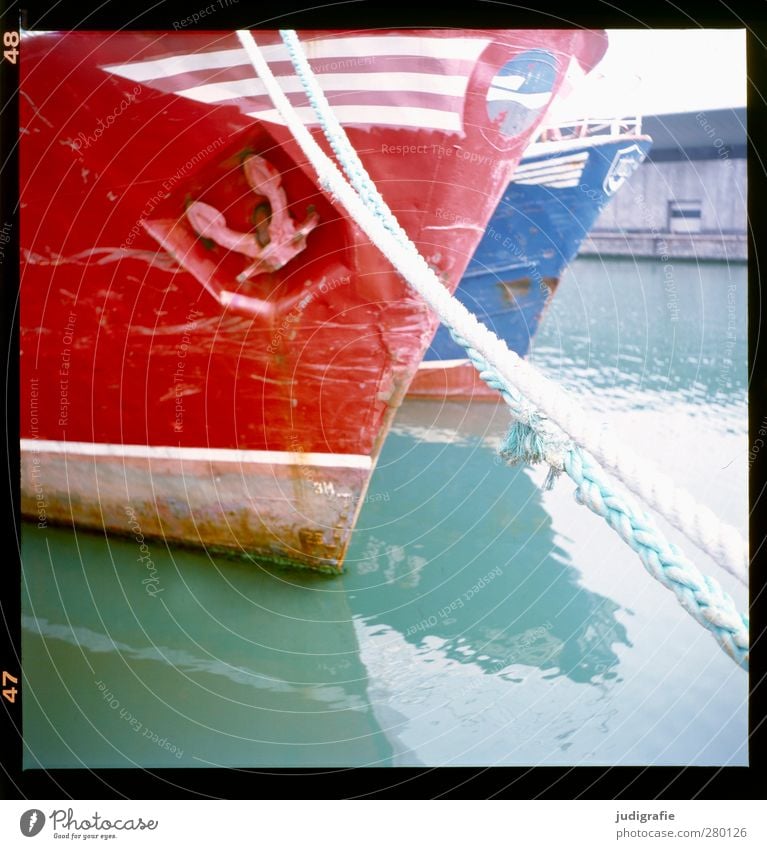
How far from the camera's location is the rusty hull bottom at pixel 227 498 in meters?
2.12

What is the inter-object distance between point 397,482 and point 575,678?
133 centimetres

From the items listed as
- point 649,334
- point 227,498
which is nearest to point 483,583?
point 227,498

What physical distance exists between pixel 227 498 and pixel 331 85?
41.8 inches

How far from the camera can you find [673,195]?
249 inches

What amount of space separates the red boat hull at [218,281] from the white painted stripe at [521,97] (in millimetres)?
17

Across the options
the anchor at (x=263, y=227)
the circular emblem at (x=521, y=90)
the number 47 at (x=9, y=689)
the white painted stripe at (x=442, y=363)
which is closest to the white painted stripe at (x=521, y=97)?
the circular emblem at (x=521, y=90)

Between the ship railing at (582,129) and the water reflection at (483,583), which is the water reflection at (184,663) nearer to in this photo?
the water reflection at (483,583)

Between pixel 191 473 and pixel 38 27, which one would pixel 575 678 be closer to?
pixel 191 473

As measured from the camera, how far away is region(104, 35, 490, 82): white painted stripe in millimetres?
1705

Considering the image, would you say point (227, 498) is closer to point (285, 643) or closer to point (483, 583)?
point (285, 643)

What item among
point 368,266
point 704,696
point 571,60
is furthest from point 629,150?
point 704,696

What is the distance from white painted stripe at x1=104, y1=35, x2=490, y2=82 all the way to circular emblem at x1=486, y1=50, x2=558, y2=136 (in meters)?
0.13

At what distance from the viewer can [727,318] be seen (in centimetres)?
536

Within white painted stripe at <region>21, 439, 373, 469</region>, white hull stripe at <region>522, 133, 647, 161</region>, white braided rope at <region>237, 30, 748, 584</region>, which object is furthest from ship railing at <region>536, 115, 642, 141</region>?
white braided rope at <region>237, 30, 748, 584</region>
